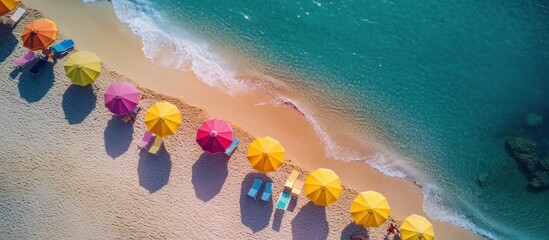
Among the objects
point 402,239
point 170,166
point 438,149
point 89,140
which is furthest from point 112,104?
point 438,149

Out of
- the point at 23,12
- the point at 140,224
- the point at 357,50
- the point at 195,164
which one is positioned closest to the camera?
the point at 140,224

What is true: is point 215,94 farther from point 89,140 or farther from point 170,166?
point 89,140

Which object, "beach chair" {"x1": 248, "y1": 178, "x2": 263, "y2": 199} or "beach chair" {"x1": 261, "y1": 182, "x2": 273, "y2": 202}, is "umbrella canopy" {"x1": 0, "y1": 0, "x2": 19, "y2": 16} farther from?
"beach chair" {"x1": 261, "y1": 182, "x2": 273, "y2": 202}

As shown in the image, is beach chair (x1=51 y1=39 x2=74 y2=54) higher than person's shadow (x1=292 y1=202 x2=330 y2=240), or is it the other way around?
beach chair (x1=51 y1=39 x2=74 y2=54)

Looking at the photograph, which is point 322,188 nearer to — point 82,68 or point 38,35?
point 82,68

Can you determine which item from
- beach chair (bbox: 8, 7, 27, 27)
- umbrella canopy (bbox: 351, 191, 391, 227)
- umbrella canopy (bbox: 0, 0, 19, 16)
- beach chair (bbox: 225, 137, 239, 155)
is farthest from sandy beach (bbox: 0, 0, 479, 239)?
umbrella canopy (bbox: 351, 191, 391, 227)
